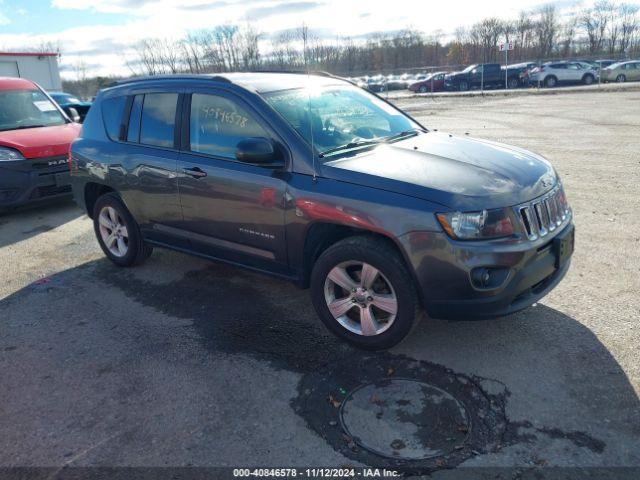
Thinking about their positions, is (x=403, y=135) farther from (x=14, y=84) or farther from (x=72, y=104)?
(x=72, y=104)

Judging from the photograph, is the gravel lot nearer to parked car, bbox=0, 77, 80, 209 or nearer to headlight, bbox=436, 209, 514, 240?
headlight, bbox=436, 209, 514, 240

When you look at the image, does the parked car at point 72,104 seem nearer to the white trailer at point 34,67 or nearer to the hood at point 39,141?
the white trailer at point 34,67

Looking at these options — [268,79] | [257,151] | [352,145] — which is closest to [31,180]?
[268,79]

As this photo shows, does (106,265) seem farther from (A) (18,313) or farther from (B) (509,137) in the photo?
(B) (509,137)

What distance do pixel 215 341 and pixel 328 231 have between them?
1.20 metres

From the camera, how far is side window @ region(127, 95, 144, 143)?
5230 mm

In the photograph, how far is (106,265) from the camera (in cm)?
604

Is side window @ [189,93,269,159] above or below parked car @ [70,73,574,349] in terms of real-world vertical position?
above

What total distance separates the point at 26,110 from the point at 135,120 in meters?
4.94

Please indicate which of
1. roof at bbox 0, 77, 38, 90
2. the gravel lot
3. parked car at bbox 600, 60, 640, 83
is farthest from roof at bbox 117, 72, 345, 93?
parked car at bbox 600, 60, 640, 83

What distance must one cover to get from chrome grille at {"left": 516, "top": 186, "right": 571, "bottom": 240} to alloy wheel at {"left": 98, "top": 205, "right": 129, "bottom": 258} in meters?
3.87

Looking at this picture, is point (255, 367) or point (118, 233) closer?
point (255, 367)

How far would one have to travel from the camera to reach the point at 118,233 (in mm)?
5789

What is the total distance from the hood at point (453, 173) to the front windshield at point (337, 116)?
10.2 inches
